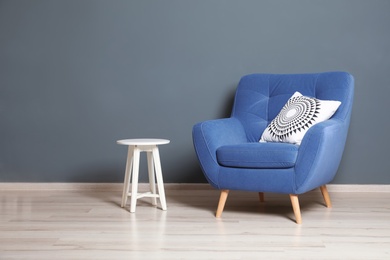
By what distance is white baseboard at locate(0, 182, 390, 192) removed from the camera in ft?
12.3

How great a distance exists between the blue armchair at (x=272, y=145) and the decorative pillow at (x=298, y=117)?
0.30ft

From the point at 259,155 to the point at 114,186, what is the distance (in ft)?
4.90

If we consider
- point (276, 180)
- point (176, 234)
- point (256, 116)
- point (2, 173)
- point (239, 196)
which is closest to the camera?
point (176, 234)

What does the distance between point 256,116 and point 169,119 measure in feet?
2.49

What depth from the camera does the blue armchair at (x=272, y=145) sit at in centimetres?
273

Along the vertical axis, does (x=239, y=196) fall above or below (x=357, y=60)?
below

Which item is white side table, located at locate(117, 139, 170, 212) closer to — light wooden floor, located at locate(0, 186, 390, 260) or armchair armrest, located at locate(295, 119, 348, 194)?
light wooden floor, located at locate(0, 186, 390, 260)

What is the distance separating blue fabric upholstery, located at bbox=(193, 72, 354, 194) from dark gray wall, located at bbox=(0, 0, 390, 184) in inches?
17.3

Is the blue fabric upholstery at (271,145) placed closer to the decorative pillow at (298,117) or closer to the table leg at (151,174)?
the decorative pillow at (298,117)

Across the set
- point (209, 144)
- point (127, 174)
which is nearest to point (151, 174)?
point (127, 174)

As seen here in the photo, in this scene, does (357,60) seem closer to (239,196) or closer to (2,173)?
(239,196)

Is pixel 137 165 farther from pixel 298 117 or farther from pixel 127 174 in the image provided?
pixel 298 117

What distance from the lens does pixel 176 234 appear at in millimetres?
2516

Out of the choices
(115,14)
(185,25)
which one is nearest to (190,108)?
(185,25)
